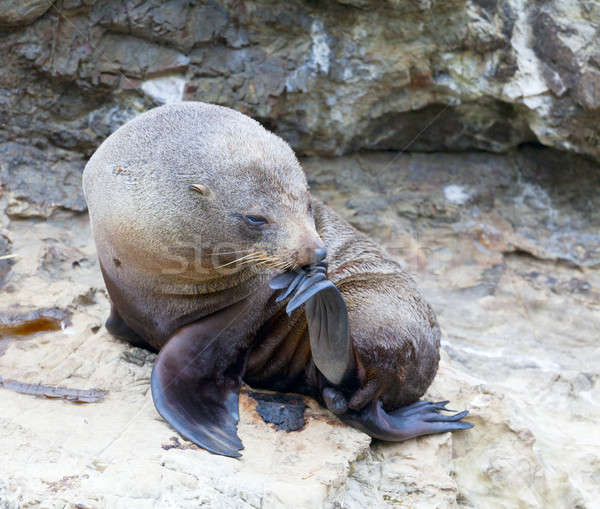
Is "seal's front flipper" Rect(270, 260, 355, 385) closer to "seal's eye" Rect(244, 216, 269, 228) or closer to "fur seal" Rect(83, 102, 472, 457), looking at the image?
"fur seal" Rect(83, 102, 472, 457)

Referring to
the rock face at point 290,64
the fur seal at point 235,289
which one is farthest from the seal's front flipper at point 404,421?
the rock face at point 290,64

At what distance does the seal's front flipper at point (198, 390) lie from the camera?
9.77 ft

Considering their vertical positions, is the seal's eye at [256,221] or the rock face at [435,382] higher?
the seal's eye at [256,221]

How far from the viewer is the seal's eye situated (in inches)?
118

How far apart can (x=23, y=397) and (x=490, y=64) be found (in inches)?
171

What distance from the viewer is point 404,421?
11.6 ft

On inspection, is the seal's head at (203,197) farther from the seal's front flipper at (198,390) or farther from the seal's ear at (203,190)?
the seal's front flipper at (198,390)

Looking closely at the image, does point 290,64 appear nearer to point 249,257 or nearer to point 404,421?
point 249,257

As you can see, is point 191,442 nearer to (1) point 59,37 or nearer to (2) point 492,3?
(1) point 59,37

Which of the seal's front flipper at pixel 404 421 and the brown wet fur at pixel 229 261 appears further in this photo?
the seal's front flipper at pixel 404 421

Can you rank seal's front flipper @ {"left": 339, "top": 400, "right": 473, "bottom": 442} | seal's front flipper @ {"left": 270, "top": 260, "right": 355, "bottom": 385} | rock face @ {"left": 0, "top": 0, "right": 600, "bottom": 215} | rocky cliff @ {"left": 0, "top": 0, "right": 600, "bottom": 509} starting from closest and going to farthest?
seal's front flipper @ {"left": 270, "top": 260, "right": 355, "bottom": 385}
seal's front flipper @ {"left": 339, "top": 400, "right": 473, "bottom": 442}
rocky cliff @ {"left": 0, "top": 0, "right": 600, "bottom": 509}
rock face @ {"left": 0, "top": 0, "right": 600, "bottom": 215}

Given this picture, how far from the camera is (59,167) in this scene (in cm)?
558

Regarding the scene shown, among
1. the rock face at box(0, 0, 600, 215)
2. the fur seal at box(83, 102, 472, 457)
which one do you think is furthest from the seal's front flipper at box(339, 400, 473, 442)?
the rock face at box(0, 0, 600, 215)

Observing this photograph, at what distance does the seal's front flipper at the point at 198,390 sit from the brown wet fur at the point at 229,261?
0.01 meters
